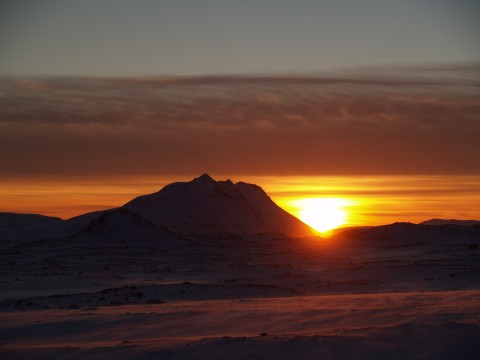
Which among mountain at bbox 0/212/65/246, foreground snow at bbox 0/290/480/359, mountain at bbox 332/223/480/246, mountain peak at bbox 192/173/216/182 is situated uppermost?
mountain peak at bbox 192/173/216/182

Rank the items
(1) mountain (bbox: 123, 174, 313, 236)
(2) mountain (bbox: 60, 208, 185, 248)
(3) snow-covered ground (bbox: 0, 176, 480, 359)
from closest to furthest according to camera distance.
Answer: (3) snow-covered ground (bbox: 0, 176, 480, 359)
(2) mountain (bbox: 60, 208, 185, 248)
(1) mountain (bbox: 123, 174, 313, 236)

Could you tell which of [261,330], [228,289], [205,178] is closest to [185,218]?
[205,178]

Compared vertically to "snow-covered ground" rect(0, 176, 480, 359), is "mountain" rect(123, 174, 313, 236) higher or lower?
higher

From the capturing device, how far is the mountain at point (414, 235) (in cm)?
4884

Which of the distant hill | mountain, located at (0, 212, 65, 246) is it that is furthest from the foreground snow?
mountain, located at (0, 212, 65, 246)

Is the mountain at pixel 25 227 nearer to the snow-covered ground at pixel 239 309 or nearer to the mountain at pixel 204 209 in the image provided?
the mountain at pixel 204 209

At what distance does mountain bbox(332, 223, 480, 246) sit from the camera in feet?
160

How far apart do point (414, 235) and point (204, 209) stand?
17729 mm

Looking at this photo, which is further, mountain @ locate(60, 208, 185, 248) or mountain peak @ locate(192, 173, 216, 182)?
mountain peak @ locate(192, 173, 216, 182)

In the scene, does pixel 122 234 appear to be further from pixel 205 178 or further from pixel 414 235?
pixel 414 235

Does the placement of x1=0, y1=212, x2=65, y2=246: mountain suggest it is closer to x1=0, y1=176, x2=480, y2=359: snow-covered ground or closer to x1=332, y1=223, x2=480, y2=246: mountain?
x1=0, y1=176, x2=480, y2=359: snow-covered ground

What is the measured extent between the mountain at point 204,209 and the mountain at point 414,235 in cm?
965

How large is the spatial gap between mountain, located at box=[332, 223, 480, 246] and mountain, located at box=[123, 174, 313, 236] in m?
9.65

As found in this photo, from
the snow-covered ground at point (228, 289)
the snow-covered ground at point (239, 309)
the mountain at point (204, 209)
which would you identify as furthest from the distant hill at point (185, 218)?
the snow-covered ground at point (239, 309)
